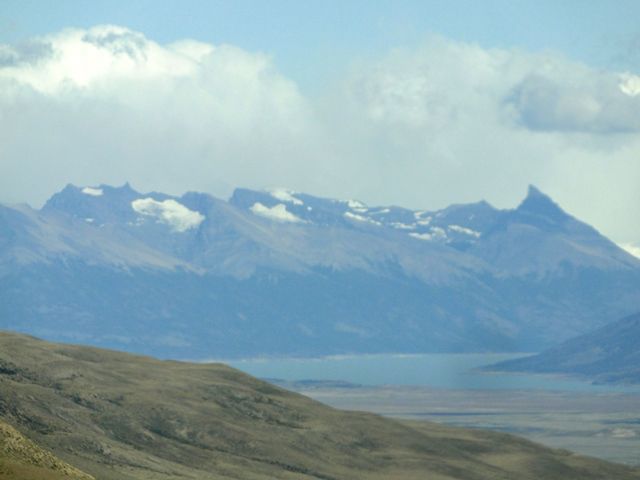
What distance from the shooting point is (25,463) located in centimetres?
11231

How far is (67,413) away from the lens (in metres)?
195

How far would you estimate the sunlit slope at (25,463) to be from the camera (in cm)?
10462

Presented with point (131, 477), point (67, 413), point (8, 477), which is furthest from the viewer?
point (67, 413)

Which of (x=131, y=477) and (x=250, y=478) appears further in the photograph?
(x=250, y=478)

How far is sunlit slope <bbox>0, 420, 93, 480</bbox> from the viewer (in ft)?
343

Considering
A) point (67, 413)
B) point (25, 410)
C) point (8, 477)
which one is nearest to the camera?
point (8, 477)

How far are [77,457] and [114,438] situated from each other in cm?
3106

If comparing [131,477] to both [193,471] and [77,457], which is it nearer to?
[77,457]

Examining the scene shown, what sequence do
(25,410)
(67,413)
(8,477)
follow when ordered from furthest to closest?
1. (67,413)
2. (25,410)
3. (8,477)

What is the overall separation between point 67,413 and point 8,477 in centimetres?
9376

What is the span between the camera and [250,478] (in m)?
195

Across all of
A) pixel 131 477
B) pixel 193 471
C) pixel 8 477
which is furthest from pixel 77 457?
pixel 8 477

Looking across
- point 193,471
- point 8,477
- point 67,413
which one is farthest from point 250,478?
point 8,477

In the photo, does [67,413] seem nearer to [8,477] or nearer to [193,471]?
[193,471]
